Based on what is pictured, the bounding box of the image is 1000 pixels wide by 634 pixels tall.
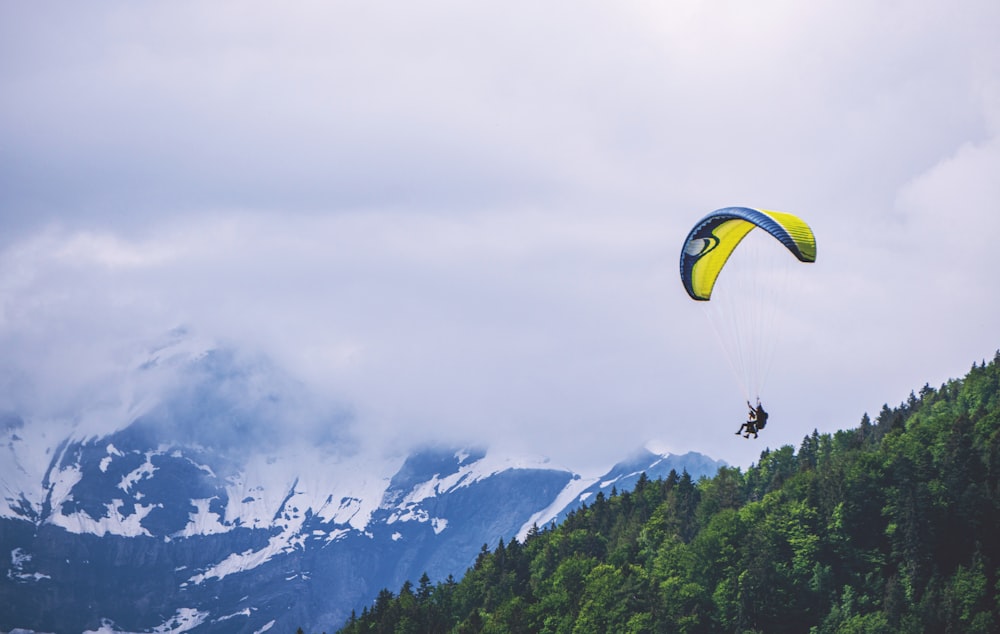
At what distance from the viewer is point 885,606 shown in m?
116

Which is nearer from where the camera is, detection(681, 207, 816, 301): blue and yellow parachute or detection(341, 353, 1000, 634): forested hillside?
detection(681, 207, 816, 301): blue and yellow parachute

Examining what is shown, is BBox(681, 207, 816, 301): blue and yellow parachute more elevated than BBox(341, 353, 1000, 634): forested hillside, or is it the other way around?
BBox(681, 207, 816, 301): blue and yellow parachute

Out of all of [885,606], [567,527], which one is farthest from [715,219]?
[567,527]

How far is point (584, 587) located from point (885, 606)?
36.2m

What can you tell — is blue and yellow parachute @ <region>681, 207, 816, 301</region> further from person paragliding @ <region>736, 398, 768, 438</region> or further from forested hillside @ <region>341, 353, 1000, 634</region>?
forested hillside @ <region>341, 353, 1000, 634</region>

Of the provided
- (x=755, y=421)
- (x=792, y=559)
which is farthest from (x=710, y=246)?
(x=792, y=559)

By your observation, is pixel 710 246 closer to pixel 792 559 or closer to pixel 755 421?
pixel 755 421

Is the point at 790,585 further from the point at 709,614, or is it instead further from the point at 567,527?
the point at 567,527

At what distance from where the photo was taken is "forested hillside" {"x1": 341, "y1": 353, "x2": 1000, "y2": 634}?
4712 inches

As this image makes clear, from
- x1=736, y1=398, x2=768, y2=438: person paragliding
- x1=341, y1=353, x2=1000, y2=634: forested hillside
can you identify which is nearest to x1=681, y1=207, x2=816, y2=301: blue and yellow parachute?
x1=736, y1=398, x2=768, y2=438: person paragliding

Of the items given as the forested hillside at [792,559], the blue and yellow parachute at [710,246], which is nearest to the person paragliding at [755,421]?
the blue and yellow parachute at [710,246]

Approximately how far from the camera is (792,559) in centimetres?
12712

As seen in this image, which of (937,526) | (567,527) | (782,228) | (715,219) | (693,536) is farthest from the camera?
(567,527)

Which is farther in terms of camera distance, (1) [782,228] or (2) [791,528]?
(2) [791,528]
